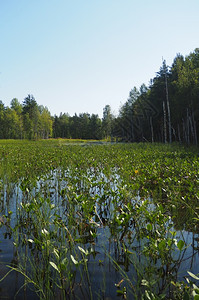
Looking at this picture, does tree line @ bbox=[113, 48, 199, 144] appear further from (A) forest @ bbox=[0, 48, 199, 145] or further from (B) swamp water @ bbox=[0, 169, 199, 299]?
(B) swamp water @ bbox=[0, 169, 199, 299]

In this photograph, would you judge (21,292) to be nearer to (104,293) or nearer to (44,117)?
(104,293)

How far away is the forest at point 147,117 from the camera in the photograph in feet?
92.0

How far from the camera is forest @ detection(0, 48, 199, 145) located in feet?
92.0

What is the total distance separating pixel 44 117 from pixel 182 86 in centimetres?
5139

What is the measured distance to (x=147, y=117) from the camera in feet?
143

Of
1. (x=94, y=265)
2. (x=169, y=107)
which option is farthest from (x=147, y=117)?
(x=94, y=265)

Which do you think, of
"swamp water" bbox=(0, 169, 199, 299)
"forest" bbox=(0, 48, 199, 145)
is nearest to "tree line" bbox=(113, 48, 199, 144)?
"forest" bbox=(0, 48, 199, 145)

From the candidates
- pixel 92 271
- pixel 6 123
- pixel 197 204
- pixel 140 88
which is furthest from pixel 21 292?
pixel 6 123

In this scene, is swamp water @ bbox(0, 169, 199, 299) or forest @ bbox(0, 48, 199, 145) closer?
swamp water @ bbox(0, 169, 199, 299)

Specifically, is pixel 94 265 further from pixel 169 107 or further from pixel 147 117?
pixel 147 117

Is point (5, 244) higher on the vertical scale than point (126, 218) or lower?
lower

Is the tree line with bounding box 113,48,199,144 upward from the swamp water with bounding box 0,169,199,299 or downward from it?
upward

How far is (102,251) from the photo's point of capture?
3346 millimetres

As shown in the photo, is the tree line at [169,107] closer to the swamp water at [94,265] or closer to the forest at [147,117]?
the forest at [147,117]
